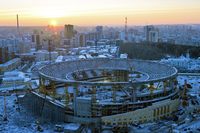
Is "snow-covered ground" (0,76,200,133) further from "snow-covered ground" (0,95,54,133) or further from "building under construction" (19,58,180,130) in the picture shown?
"building under construction" (19,58,180,130)

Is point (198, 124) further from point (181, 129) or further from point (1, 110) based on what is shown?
point (1, 110)

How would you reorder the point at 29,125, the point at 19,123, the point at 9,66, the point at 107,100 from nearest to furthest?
the point at 29,125 < the point at 19,123 < the point at 107,100 < the point at 9,66

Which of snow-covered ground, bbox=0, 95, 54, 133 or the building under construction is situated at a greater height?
the building under construction

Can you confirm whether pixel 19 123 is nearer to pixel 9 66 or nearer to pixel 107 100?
pixel 107 100

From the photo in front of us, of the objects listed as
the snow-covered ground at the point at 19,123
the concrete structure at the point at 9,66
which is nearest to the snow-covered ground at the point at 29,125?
the snow-covered ground at the point at 19,123

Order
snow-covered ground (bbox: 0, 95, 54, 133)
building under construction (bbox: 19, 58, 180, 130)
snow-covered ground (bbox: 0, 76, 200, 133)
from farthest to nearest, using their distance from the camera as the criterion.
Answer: building under construction (bbox: 19, 58, 180, 130) → snow-covered ground (bbox: 0, 95, 54, 133) → snow-covered ground (bbox: 0, 76, 200, 133)

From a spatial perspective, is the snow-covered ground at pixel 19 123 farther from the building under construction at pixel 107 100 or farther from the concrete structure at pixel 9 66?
the concrete structure at pixel 9 66

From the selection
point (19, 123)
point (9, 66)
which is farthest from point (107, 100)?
point (9, 66)

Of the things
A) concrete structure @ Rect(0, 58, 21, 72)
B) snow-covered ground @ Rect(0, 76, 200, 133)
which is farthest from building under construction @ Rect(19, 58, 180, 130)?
concrete structure @ Rect(0, 58, 21, 72)

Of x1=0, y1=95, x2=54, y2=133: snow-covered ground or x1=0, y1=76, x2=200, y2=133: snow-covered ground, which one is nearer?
x1=0, y1=76, x2=200, y2=133: snow-covered ground

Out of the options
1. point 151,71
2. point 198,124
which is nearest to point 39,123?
point 198,124

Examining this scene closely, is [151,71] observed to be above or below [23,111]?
above
